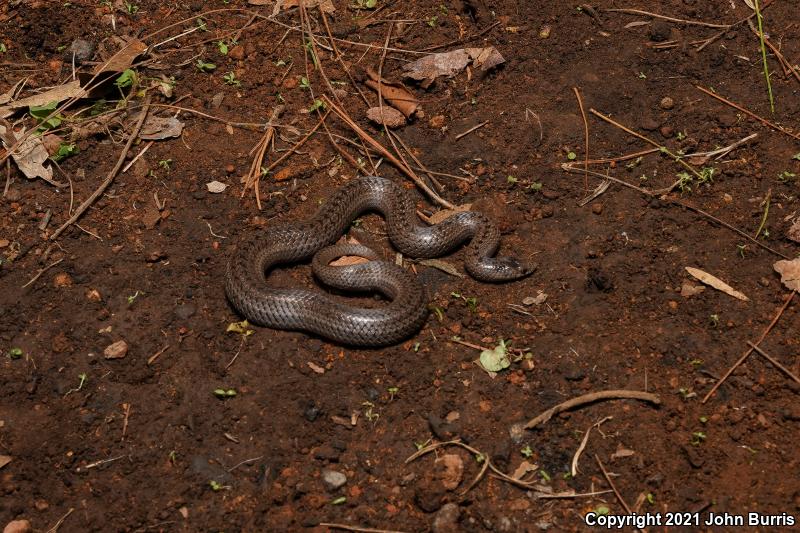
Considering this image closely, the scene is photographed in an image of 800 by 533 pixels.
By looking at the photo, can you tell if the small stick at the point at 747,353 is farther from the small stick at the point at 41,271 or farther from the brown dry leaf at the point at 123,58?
the brown dry leaf at the point at 123,58

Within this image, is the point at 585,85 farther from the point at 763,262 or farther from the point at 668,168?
the point at 763,262

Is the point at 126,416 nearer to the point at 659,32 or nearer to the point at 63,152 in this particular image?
the point at 63,152

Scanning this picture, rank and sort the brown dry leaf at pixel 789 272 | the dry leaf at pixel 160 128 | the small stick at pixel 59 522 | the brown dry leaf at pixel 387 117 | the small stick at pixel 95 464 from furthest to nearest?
the brown dry leaf at pixel 387 117, the dry leaf at pixel 160 128, the brown dry leaf at pixel 789 272, the small stick at pixel 95 464, the small stick at pixel 59 522

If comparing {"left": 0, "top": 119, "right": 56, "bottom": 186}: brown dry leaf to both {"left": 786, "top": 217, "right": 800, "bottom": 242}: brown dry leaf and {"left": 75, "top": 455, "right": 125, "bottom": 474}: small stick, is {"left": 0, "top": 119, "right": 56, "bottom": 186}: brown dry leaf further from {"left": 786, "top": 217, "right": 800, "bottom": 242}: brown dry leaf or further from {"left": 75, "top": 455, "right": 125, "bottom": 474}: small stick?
{"left": 786, "top": 217, "right": 800, "bottom": 242}: brown dry leaf

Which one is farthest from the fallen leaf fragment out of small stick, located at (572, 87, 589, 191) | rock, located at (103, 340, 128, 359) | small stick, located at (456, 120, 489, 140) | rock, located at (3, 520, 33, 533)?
small stick, located at (572, 87, 589, 191)

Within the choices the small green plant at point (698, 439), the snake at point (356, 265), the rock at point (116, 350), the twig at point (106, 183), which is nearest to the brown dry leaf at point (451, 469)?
the snake at point (356, 265)

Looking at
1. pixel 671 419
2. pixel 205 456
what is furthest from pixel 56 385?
pixel 671 419
